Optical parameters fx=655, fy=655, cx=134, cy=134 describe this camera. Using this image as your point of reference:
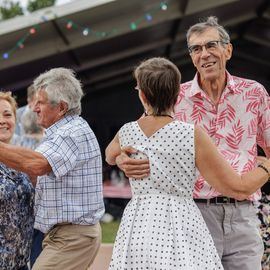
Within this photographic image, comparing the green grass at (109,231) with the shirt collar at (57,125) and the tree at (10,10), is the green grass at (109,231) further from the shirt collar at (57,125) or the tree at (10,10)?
the tree at (10,10)

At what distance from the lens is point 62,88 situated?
318 cm

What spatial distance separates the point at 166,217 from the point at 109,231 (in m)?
7.14

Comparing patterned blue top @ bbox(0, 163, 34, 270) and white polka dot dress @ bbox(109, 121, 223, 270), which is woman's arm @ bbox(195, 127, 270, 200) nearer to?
white polka dot dress @ bbox(109, 121, 223, 270)

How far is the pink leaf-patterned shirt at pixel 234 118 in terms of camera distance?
3053 mm

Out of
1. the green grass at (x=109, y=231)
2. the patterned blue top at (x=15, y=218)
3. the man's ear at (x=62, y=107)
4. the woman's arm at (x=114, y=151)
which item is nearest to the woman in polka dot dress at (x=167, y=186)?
the woman's arm at (x=114, y=151)

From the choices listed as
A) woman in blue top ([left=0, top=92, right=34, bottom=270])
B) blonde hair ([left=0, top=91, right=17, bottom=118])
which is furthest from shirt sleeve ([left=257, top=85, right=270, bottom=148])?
blonde hair ([left=0, top=91, right=17, bottom=118])

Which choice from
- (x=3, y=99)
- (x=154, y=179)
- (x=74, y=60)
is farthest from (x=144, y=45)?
(x=154, y=179)

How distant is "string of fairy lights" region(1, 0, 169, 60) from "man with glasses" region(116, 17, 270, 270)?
5403mm

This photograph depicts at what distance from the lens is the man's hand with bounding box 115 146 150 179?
101 inches

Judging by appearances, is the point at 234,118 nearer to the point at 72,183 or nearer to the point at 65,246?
the point at 72,183

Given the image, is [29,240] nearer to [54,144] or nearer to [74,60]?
[54,144]

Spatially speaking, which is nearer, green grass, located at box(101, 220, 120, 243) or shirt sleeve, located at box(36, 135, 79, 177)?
shirt sleeve, located at box(36, 135, 79, 177)

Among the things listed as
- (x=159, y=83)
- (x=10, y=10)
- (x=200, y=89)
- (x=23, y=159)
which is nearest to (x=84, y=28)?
(x=200, y=89)

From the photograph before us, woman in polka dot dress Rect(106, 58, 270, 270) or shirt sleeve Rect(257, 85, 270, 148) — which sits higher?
shirt sleeve Rect(257, 85, 270, 148)
